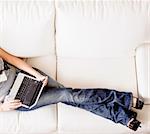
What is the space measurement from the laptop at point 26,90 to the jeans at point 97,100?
34 millimetres

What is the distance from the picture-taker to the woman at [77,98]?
1.78m

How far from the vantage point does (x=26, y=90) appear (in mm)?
1876

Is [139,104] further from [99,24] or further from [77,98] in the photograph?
[99,24]

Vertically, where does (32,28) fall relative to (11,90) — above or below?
above

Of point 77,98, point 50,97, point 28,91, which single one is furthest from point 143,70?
point 28,91

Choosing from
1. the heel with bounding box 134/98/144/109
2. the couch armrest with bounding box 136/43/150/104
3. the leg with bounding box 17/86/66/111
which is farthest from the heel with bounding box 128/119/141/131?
the leg with bounding box 17/86/66/111

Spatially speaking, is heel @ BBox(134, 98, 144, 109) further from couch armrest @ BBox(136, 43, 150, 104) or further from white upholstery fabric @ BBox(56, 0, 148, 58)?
white upholstery fabric @ BBox(56, 0, 148, 58)

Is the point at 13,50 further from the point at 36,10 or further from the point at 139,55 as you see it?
the point at 139,55

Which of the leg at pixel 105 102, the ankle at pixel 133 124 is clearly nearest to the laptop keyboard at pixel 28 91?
the leg at pixel 105 102

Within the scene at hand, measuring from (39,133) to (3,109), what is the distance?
0.79 feet

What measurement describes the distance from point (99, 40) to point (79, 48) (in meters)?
0.13

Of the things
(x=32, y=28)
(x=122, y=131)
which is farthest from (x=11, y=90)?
(x=122, y=131)

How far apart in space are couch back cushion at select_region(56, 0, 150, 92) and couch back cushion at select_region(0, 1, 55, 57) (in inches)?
2.7

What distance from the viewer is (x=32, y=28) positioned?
6.34 feet
